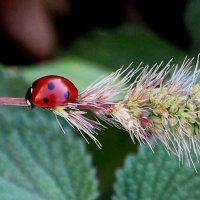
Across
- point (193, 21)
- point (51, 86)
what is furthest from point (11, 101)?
point (193, 21)

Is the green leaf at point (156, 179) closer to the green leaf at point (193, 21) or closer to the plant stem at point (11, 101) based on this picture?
the plant stem at point (11, 101)

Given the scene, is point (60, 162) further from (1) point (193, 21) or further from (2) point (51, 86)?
(1) point (193, 21)

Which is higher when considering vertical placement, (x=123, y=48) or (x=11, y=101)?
(x=123, y=48)

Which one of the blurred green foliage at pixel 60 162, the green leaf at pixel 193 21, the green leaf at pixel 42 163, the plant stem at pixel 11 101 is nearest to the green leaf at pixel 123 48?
the green leaf at pixel 193 21

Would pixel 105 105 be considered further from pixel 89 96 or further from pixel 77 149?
pixel 77 149

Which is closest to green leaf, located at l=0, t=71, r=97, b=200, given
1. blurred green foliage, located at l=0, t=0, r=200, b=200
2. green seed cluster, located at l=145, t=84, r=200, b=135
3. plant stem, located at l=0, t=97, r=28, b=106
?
blurred green foliage, located at l=0, t=0, r=200, b=200
